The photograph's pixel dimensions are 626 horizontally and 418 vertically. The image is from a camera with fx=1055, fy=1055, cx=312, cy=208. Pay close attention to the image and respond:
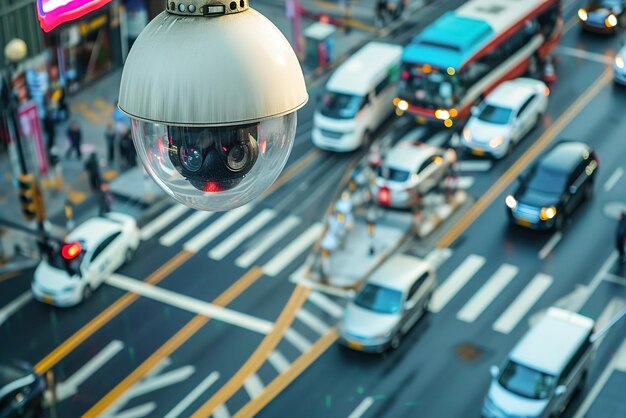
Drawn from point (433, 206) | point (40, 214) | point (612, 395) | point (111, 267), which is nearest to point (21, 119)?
point (40, 214)

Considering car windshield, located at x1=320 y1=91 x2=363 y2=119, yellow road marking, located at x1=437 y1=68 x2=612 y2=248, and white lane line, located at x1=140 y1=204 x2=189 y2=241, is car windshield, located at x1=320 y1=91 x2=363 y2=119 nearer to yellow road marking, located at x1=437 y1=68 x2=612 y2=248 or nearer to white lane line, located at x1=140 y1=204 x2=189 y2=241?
yellow road marking, located at x1=437 y1=68 x2=612 y2=248

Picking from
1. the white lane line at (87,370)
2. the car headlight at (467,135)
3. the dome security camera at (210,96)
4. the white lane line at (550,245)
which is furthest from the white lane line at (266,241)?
the dome security camera at (210,96)

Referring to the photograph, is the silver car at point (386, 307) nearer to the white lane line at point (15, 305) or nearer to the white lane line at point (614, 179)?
the white lane line at point (15, 305)

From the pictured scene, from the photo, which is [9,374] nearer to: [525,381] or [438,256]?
[525,381]

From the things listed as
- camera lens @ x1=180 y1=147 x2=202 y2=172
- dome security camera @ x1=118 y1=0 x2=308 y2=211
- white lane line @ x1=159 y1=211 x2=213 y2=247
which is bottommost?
white lane line @ x1=159 y1=211 x2=213 y2=247

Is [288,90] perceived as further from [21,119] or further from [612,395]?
[21,119]

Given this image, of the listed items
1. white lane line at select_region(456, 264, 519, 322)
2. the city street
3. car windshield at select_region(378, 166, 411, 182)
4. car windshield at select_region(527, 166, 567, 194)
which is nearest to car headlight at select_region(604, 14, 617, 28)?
the city street
